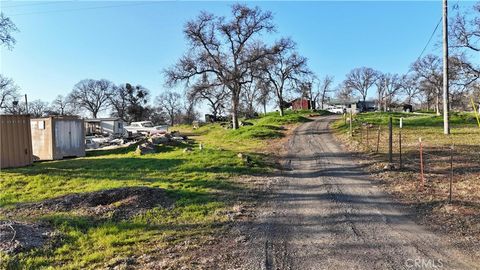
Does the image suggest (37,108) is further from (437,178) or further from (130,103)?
(437,178)

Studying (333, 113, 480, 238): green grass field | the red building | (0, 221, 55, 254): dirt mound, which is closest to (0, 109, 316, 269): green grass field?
(0, 221, 55, 254): dirt mound

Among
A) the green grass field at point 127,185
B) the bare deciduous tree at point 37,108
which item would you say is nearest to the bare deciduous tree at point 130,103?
the bare deciduous tree at point 37,108

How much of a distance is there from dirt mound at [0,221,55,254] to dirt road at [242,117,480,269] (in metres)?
3.70

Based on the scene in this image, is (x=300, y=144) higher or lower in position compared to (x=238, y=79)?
lower

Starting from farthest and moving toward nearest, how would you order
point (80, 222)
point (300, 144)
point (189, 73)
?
point (189, 73) < point (300, 144) < point (80, 222)

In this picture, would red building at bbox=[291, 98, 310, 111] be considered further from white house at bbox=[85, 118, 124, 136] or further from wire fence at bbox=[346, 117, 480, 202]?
wire fence at bbox=[346, 117, 480, 202]

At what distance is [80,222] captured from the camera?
7691mm

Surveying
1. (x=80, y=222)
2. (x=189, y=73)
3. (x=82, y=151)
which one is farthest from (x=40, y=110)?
(x=80, y=222)

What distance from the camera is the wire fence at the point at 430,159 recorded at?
10408 millimetres

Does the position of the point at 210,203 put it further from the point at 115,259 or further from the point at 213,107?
the point at 213,107

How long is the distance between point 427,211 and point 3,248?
8.19 meters

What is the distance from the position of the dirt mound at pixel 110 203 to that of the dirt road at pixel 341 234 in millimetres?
2847

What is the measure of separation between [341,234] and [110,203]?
5705 millimetres

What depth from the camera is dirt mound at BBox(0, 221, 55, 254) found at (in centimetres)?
607
